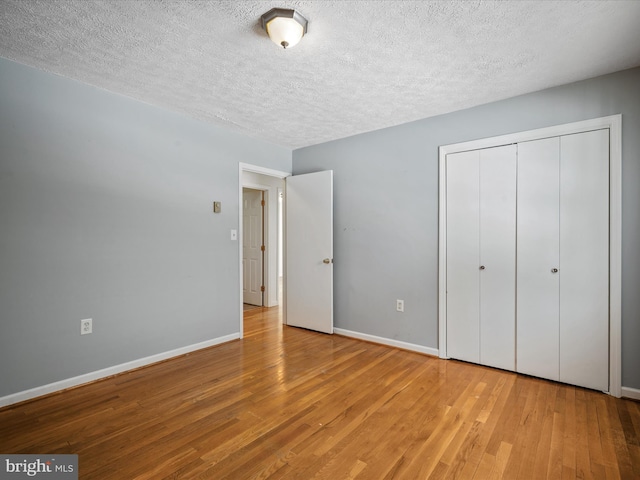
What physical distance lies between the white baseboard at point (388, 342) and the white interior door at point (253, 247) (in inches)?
84.2

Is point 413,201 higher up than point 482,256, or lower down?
higher up

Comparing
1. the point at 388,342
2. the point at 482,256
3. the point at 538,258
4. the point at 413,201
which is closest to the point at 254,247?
the point at 388,342

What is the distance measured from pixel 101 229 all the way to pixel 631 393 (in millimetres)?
4337

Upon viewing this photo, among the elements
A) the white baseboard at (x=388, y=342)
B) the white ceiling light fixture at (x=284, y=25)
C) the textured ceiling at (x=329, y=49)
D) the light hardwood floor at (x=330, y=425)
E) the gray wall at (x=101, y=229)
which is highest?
the textured ceiling at (x=329, y=49)

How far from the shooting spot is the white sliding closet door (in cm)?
286

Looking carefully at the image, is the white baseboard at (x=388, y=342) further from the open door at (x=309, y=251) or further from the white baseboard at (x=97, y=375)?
the white baseboard at (x=97, y=375)

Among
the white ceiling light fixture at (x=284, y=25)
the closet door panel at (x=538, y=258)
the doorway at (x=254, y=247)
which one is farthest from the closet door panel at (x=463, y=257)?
the doorway at (x=254, y=247)

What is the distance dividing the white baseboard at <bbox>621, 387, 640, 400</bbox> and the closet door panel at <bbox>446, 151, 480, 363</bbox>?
1004 mm

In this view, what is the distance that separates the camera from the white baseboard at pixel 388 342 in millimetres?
3316

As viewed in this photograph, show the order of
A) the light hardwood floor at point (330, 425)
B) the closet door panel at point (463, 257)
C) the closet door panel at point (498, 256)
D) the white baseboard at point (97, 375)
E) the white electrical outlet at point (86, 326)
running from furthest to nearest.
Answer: the closet door panel at point (463, 257) → the closet door panel at point (498, 256) → the white electrical outlet at point (86, 326) → the white baseboard at point (97, 375) → the light hardwood floor at point (330, 425)

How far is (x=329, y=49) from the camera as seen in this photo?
2105 mm

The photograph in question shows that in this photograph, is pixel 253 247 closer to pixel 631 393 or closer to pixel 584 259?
pixel 584 259

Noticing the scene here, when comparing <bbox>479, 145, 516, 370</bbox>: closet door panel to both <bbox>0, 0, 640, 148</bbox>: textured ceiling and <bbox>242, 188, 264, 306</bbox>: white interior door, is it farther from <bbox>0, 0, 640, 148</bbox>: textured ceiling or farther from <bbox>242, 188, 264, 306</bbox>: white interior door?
<bbox>242, 188, 264, 306</bbox>: white interior door

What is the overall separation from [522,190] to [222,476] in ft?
9.89
